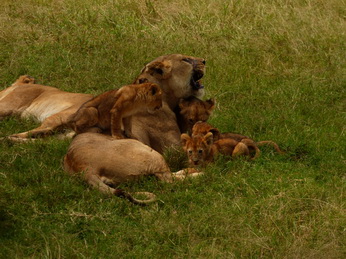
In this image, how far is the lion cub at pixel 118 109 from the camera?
7.00 meters

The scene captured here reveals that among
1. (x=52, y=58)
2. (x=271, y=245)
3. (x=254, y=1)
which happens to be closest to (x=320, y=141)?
(x=271, y=245)

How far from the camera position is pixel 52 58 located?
11.2 meters

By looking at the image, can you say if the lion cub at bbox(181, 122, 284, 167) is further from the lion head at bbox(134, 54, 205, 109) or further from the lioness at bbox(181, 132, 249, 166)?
the lion head at bbox(134, 54, 205, 109)

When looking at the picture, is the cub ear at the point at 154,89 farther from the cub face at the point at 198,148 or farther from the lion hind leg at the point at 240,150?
the lion hind leg at the point at 240,150

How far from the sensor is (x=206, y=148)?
7.08m

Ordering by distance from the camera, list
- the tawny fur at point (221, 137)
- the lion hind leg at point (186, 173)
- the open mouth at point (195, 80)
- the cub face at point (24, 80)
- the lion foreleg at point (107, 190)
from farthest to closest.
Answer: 1. the cub face at point (24, 80)
2. the open mouth at point (195, 80)
3. the tawny fur at point (221, 137)
4. the lion hind leg at point (186, 173)
5. the lion foreleg at point (107, 190)

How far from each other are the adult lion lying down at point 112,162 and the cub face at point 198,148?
353 mm

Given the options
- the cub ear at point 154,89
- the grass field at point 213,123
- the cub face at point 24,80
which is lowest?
the cub face at point 24,80

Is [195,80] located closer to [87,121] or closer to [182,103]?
[182,103]

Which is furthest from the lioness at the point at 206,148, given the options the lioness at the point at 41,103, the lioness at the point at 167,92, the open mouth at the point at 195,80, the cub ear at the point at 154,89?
the lioness at the point at 41,103

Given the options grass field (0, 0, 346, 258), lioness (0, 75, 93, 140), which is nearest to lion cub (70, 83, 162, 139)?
grass field (0, 0, 346, 258)

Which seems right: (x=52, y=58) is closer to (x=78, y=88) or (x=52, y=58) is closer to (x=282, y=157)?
(x=78, y=88)

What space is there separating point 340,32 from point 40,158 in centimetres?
618

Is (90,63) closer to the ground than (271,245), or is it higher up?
closer to the ground
